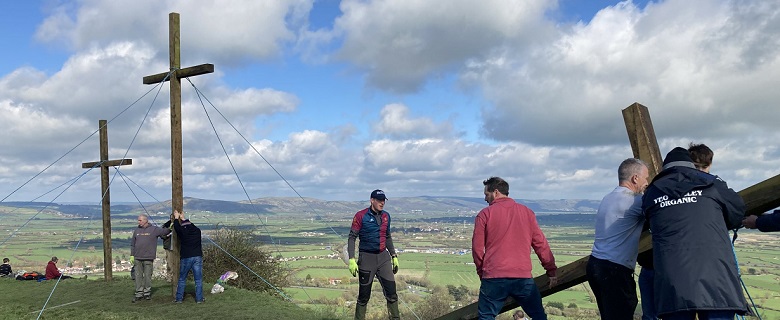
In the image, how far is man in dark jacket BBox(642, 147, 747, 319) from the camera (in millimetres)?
3873

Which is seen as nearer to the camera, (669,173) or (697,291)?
(697,291)

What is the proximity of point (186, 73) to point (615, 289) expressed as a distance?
12.4m

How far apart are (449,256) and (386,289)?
9120cm

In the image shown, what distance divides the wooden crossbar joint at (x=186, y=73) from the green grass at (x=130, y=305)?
19.0 feet

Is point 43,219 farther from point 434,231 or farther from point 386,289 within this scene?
point 386,289

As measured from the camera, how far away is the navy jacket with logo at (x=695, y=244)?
388 cm

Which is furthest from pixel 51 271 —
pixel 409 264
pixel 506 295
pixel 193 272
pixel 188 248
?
pixel 409 264

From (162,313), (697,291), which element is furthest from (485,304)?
(162,313)

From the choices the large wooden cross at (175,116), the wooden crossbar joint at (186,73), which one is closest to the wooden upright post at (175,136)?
the large wooden cross at (175,116)

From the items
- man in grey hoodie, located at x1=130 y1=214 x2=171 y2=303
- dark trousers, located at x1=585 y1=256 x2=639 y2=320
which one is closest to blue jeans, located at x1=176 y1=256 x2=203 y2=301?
man in grey hoodie, located at x1=130 y1=214 x2=171 y2=303

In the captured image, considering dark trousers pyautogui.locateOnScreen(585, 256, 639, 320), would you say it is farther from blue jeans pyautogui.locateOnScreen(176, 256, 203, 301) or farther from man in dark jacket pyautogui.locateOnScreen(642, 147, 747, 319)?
blue jeans pyautogui.locateOnScreen(176, 256, 203, 301)

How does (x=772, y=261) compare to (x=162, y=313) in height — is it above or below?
below

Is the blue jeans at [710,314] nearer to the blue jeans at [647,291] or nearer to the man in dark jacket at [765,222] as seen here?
the man in dark jacket at [765,222]

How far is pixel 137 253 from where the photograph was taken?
1512 centimetres
